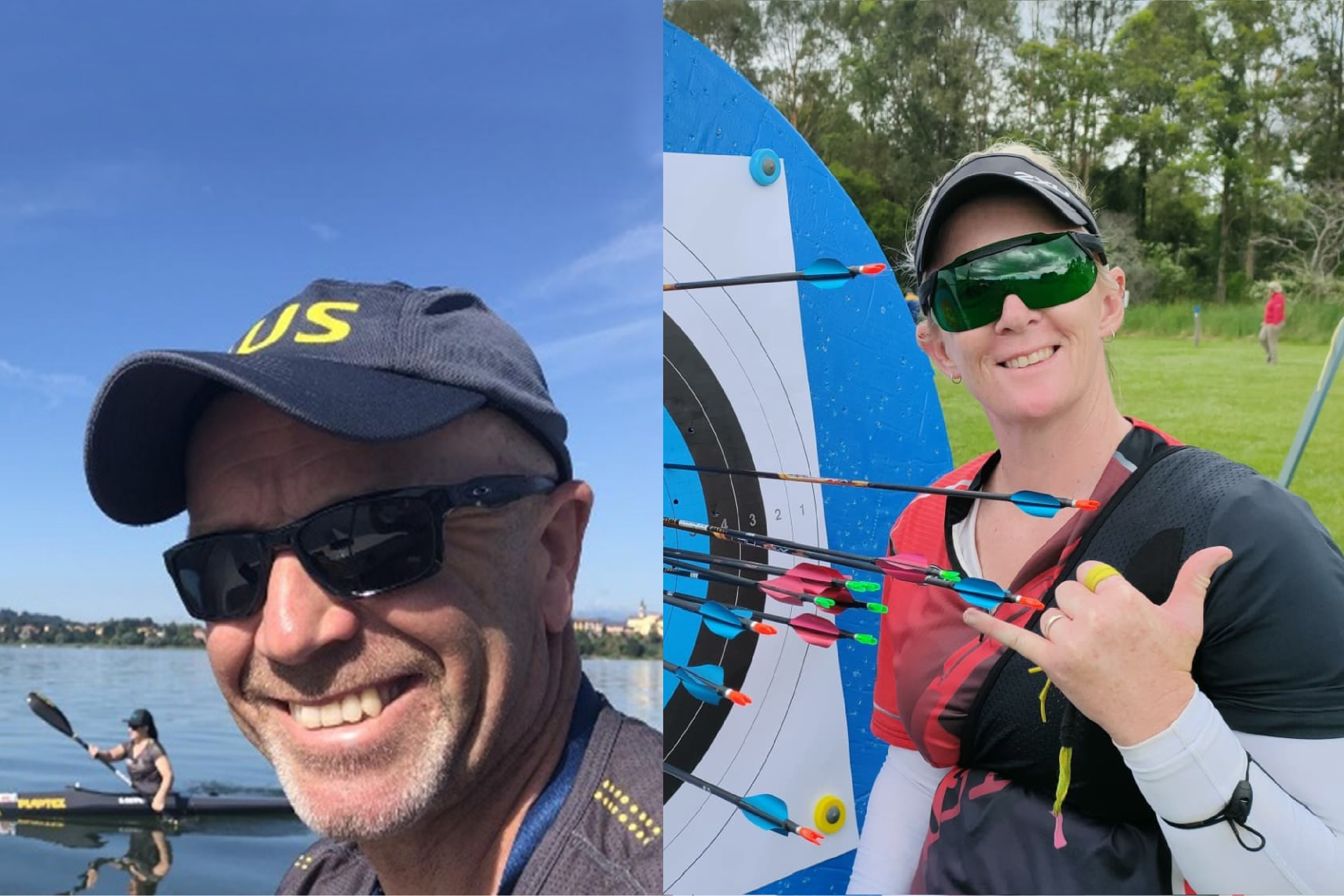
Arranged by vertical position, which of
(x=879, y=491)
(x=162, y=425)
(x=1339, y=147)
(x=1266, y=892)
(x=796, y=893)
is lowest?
(x=796, y=893)

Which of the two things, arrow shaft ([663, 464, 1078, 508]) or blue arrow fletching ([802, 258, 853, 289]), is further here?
blue arrow fletching ([802, 258, 853, 289])

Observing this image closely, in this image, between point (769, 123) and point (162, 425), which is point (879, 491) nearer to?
point (769, 123)

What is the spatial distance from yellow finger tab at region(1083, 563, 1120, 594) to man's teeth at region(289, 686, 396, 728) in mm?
550

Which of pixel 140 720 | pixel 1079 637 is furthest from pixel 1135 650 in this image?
pixel 140 720

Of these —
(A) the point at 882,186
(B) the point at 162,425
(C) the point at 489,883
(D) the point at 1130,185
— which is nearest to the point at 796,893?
(C) the point at 489,883

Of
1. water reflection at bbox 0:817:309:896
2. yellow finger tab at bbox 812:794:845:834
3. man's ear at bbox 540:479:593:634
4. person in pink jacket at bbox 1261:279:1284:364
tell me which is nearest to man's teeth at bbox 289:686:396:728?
man's ear at bbox 540:479:593:634

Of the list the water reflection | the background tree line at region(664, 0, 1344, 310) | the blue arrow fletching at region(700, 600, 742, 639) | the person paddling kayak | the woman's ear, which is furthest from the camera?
the person paddling kayak

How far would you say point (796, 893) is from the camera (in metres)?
1.30

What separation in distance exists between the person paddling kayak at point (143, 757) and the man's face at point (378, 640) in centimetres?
703

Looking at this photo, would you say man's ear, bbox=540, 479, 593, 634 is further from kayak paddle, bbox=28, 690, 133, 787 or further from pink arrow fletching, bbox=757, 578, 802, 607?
kayak paddle, bbox=28, 690, 133, 787

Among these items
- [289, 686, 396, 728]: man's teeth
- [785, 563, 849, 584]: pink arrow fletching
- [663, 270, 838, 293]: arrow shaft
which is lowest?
[785, 563, 849, 584]: pink arrow fletching

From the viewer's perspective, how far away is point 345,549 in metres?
0.67

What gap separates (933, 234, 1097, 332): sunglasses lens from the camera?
0.85 meters

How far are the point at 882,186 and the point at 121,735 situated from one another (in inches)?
267
